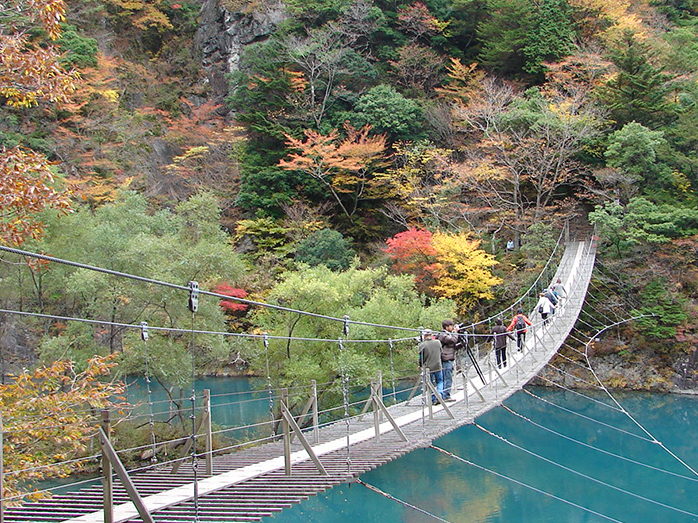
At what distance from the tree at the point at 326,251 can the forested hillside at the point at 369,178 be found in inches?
2.2

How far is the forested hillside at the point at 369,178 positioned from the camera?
1141 cm

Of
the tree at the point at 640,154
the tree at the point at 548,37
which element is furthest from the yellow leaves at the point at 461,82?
A: the tree at the point at 640,154

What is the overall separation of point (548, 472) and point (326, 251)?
7.04 m

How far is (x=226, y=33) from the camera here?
22.5m

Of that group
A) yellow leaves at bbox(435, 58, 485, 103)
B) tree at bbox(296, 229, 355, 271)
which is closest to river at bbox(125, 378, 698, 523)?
tree at bbox(296, 229, 355, 271)

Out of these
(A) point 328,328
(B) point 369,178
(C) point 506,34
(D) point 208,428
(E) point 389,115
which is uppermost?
(C) point 506,34

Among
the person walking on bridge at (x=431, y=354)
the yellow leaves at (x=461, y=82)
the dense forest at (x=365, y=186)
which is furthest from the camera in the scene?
the yellow leaves at (x=461, y=82)

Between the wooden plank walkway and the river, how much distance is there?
2393 millimetres

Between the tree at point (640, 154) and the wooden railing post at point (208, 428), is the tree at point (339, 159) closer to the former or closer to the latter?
the tree at point (640, 154)

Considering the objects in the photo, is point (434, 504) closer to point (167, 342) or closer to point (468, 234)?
point (167, 342)

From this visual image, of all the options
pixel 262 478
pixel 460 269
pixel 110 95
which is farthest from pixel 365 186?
pixel 262 478

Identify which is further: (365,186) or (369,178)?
(365,186)

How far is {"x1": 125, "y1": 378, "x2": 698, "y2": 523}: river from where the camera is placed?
30.5 ft

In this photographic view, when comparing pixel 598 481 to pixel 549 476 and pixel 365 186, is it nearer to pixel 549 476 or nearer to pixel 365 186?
pixel 549 476
